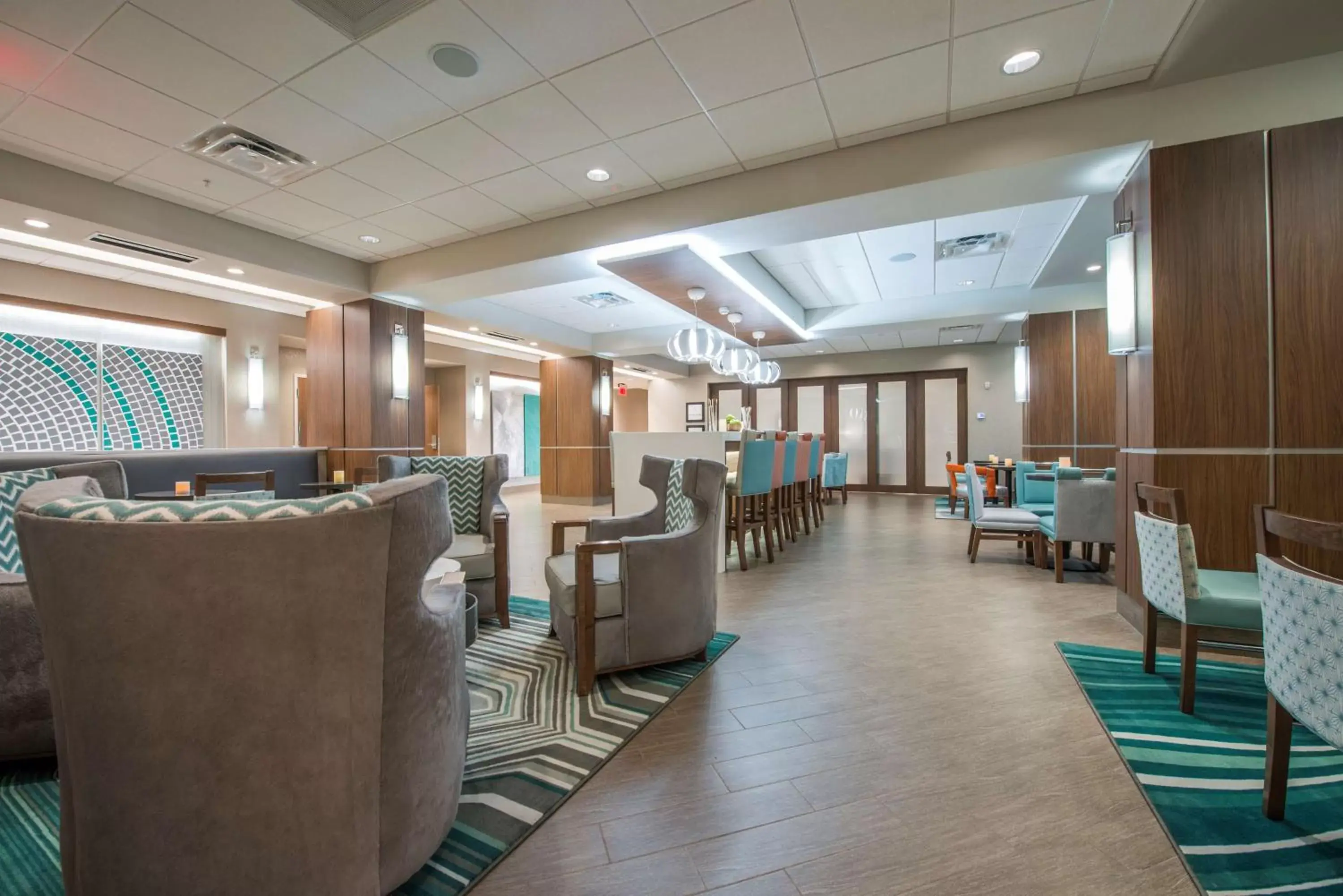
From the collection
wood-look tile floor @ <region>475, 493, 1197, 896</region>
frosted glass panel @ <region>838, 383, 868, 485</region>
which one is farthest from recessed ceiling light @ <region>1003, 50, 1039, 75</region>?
frosted glass panel @ <region>838, 383, 868, 485</region>

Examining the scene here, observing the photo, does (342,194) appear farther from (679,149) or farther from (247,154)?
(679,149)

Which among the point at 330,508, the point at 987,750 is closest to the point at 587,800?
the point at 330,508

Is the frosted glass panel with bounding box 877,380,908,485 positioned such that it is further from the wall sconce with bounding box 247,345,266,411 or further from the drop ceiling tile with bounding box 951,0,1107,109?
the wall sconce with bounding box 247,345,266,411

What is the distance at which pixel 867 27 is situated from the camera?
2783 millimetres

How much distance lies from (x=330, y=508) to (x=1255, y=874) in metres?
2.35

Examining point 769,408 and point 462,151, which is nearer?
point 462,151

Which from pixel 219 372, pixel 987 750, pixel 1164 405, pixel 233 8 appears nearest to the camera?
pixel 987 750

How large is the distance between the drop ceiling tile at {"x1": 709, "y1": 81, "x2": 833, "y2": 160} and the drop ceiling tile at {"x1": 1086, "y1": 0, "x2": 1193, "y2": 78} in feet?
4.60

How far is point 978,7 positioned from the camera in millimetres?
2660

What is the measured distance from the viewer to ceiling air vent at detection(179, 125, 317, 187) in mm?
3705

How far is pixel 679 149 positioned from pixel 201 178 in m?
3.64

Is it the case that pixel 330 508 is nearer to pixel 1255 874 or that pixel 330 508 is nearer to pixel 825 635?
pixel 1255 874

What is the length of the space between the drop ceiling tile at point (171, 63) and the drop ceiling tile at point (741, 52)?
2319 millimetres

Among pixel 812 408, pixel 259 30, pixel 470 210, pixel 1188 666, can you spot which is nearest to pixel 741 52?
pixel 259 30
